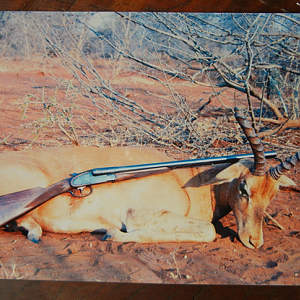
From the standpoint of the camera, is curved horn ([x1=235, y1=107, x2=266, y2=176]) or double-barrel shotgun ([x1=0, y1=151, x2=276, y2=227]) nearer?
curved horn ([x1=235, y1=107, x2=266, y2=176])

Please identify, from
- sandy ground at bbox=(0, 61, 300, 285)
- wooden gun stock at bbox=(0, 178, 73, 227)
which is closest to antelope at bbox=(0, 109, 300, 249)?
sandy ground at bbox=(0, 61, 300, 285)

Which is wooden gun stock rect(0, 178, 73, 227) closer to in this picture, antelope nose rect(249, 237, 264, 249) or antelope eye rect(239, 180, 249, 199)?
antelope eye rect(239, 180, 249, 199)

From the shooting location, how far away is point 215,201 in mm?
4160

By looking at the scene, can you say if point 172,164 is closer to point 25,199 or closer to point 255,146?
point 255,146

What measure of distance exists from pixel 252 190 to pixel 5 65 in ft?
67.8

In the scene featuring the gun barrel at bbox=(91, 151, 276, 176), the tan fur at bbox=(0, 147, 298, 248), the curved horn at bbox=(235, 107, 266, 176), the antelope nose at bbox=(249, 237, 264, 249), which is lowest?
the antelope nose at bbox=(249, 237, 264, 249)

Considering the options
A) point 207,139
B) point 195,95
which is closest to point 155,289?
point 207,139

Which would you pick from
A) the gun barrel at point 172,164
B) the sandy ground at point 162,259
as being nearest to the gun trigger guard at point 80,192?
the gun barrel at point 172,164

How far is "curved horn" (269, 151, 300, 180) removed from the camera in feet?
10.7

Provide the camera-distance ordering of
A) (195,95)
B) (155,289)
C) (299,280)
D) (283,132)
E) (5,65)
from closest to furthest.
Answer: (155,289), (299,280), (283,132), (195,95), (5,65)

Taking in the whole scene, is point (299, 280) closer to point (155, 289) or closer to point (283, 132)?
point (155, 289)

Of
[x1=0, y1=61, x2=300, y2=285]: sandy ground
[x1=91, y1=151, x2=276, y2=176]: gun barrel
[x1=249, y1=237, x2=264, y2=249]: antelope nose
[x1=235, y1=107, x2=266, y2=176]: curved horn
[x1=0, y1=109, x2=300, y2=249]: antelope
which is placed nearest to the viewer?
[x1=0, y1=61, x2=300, y2=285]: sandy ground

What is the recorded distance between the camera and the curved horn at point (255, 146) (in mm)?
3058

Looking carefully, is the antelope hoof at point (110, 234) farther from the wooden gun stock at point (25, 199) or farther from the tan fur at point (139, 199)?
the wooden gun stock at point (25, 199)
